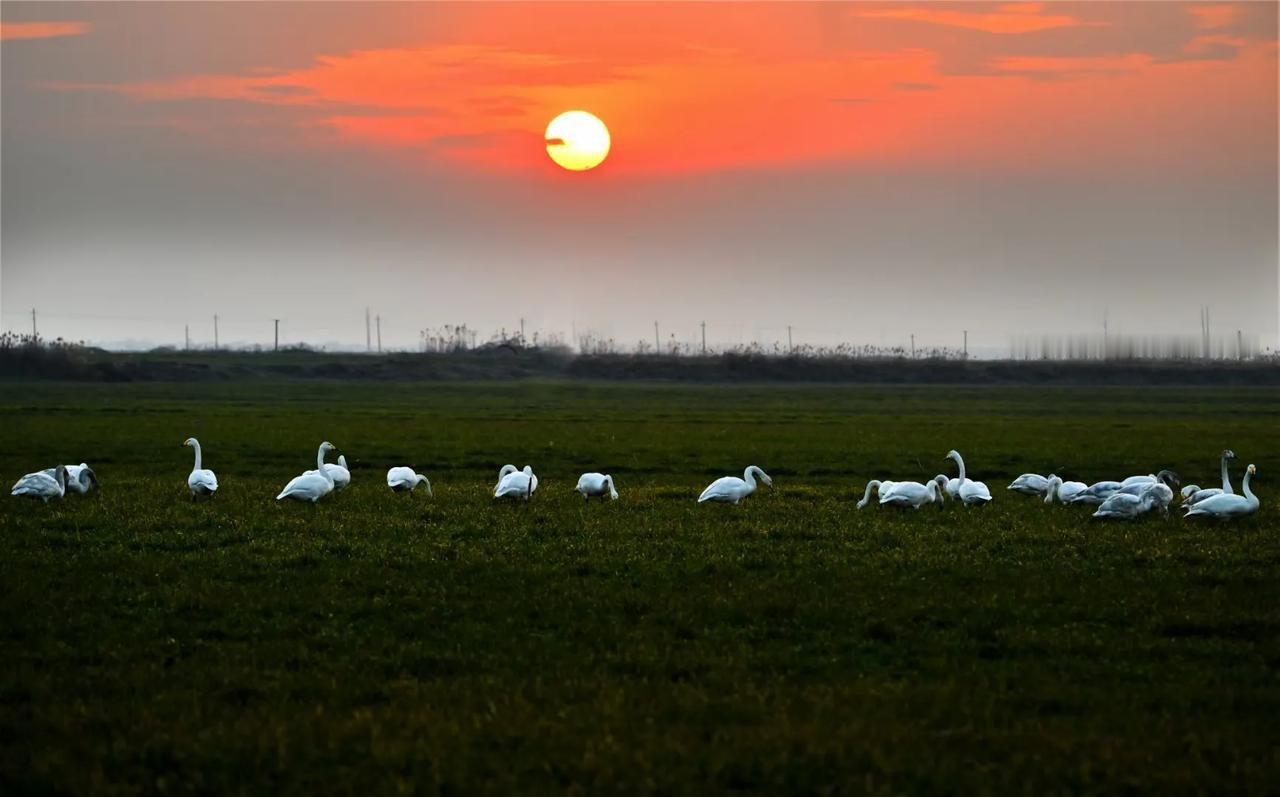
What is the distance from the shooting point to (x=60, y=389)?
3634 inches

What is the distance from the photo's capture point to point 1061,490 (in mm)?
24562

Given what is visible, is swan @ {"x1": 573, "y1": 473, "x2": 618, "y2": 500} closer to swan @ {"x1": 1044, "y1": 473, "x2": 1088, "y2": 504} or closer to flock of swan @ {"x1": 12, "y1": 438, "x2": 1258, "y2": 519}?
flock of swan @ {"x1": 12, "y1": 438, "x2": 1258, "y2": 519}

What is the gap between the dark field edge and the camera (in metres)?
124

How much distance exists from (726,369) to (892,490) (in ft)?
348

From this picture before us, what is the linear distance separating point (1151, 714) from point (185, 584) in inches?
406

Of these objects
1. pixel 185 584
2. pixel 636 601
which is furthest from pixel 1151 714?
pixel 185 584

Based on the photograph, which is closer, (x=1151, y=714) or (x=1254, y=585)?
(x=1151, y=714)

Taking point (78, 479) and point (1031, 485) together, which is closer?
point (78, 479)

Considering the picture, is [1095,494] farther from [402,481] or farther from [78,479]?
[78,479]

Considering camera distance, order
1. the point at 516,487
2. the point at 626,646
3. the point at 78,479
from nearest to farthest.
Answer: the point at 626,646 → the point at 516,487 → the point at 78,479

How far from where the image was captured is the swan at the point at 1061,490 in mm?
24188

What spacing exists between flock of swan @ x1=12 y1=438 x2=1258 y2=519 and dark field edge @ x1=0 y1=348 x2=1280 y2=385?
94.2 meters

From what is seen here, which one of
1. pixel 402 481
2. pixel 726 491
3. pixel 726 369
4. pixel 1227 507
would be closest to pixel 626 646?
pixel 726 491

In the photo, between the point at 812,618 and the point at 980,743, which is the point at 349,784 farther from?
the point at 812,618
